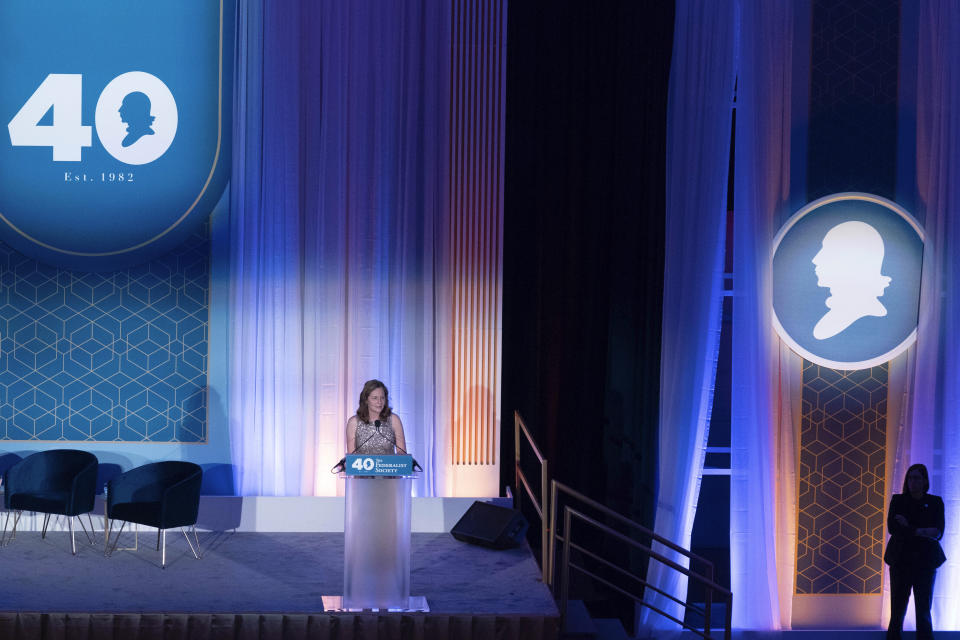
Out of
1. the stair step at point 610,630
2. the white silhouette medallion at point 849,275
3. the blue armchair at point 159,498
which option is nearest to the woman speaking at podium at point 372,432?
the blue armchair at point 159,498

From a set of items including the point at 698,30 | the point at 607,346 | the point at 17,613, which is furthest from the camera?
the point at 607,346

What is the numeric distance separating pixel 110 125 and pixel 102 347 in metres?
1.71

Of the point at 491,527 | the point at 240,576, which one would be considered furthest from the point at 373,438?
the point at 240,576

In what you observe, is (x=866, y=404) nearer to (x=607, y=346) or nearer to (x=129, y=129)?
(x=607, y=346)

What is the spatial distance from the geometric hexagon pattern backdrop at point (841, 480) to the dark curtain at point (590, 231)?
3.87 ft

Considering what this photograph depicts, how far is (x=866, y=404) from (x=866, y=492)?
0.67 metres

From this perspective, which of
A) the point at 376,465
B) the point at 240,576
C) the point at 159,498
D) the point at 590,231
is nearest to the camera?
the point at 376,465

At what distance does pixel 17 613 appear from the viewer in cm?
522

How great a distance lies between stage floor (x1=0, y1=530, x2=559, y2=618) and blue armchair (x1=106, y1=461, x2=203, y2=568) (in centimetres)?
17

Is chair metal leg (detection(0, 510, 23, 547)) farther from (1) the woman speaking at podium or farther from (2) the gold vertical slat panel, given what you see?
(2) the gold vertical slat panel

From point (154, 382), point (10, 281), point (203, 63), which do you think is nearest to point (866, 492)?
point (154, 382)

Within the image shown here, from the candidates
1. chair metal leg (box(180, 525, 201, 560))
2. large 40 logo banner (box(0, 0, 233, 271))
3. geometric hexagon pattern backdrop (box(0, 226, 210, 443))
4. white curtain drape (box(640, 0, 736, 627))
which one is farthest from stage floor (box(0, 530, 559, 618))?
large 40 logo banner (box(0, 0, 233, 271))

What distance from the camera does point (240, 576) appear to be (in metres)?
6.01

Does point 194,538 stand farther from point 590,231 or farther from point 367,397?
point 590,231
